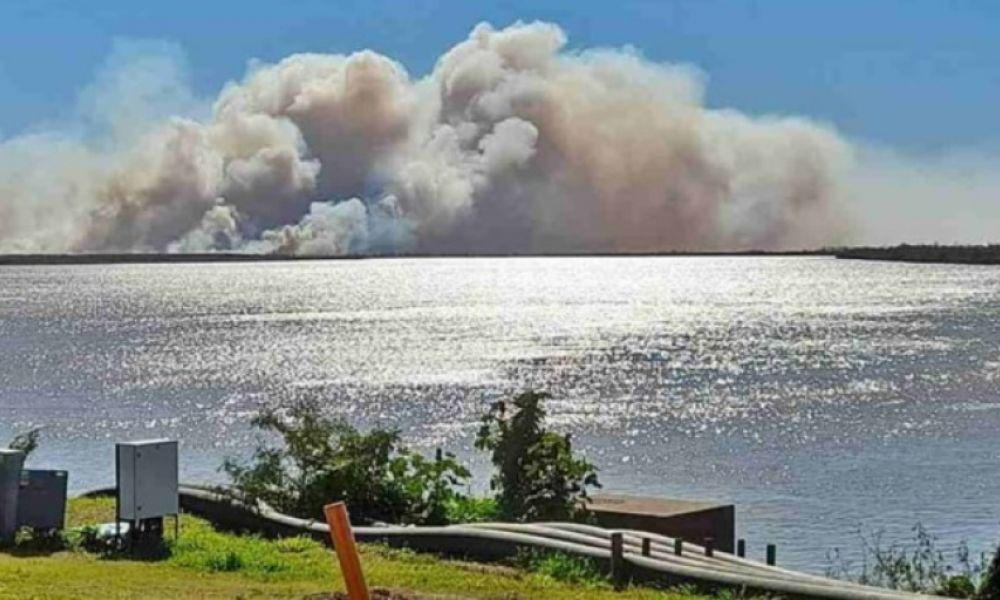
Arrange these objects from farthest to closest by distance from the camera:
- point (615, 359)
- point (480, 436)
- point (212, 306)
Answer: point (212, 306) < point (615, 359) < point (480, 436)

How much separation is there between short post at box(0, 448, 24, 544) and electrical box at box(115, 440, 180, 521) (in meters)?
1.03

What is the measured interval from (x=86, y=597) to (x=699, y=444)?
4000 centimetres

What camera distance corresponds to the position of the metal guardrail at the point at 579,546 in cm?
1295

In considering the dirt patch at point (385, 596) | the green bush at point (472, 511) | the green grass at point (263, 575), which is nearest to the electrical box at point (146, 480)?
the green grass at point (263, 575)

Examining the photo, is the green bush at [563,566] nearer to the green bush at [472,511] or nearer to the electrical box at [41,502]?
the electrical box at [41,502]

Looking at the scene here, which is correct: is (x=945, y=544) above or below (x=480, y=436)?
below

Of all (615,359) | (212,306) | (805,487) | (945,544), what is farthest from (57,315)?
(945,544)

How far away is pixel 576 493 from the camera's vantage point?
20.6m

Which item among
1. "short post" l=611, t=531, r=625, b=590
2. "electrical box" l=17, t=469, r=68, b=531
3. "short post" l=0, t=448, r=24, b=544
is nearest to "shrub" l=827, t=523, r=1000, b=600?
"short post" l=611, t=531, r=625, b=590

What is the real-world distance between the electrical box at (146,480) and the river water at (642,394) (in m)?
14.7

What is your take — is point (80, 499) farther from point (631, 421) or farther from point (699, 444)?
point (631, 421)

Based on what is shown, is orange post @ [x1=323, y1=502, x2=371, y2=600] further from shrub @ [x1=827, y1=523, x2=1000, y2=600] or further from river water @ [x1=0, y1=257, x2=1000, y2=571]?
river water @ [x1=0, y1=257, x2=1000, y2=571]

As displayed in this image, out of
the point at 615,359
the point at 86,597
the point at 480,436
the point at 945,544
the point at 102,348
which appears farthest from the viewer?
the point at 102,348

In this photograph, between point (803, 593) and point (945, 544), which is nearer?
point (803, 593)
